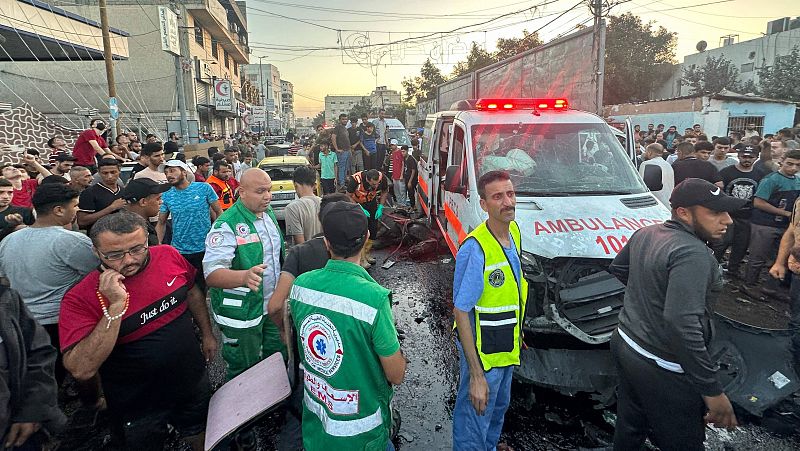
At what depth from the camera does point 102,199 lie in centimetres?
477

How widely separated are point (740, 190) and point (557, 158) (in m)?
3.31

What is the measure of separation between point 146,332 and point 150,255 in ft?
1.37

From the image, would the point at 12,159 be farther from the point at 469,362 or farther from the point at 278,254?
the point at 469,362

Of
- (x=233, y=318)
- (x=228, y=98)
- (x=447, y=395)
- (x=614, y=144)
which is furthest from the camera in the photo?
(x=228, y=98)

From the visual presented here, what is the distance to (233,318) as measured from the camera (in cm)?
321

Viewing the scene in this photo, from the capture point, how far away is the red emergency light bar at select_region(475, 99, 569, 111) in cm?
586

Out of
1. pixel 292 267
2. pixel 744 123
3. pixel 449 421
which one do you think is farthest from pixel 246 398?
pixel 744 123

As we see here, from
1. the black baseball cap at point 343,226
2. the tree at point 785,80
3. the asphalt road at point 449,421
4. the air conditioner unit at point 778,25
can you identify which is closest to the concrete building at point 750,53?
the air conditioner unit at point 778,25

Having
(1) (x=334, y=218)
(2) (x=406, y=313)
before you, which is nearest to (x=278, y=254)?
(1) (x=334, y=218)

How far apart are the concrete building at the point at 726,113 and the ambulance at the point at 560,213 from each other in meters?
15.2

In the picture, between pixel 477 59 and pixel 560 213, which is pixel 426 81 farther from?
pixel 560 213

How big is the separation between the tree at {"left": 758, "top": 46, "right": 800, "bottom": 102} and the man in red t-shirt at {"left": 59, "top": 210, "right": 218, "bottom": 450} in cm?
3214

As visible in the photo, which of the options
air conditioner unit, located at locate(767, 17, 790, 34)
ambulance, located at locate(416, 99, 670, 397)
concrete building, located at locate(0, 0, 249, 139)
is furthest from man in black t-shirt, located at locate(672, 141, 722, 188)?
air conditioner unit, located at locate(767, 17, 790, 34)

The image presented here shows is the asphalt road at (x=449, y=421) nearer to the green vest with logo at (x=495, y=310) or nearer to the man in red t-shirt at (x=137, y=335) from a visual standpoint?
the man in red t-shirt at (x=137, y=335)
